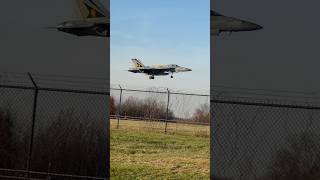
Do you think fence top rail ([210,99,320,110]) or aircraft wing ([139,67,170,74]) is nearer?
fence top rail ([210,99,320,110])

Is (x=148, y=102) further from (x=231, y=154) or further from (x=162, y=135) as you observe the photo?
(x=231, y=154)

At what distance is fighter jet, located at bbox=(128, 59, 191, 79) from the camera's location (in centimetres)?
707

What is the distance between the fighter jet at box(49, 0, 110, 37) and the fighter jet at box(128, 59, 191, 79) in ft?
1.82

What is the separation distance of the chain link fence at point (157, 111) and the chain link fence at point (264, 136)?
0.29 metres

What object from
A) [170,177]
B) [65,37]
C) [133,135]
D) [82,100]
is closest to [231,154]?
A: [170,177]

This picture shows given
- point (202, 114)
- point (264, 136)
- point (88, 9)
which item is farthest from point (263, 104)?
point (88, 9)

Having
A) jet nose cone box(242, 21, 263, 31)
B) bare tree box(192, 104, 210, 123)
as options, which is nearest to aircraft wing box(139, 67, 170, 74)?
bare tree box(192, 104, 210, 123)

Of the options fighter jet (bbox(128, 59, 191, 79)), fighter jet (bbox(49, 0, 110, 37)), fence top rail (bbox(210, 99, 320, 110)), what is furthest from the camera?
fighter jet (bbox(49, 0, 110, 37))

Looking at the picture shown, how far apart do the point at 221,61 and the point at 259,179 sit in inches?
61.4

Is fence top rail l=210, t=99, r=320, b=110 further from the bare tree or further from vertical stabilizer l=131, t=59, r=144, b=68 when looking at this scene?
vertical stabilizer l=131, t=59, r=144, b=68

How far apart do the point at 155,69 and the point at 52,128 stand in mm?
1641

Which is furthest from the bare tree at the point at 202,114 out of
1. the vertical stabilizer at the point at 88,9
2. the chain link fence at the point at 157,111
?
the vertical stabilizer at the point at 88,9

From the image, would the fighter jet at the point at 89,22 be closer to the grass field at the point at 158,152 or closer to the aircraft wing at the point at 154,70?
the aircraft wing at the point at 154,70

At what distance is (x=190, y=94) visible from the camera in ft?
24.1
